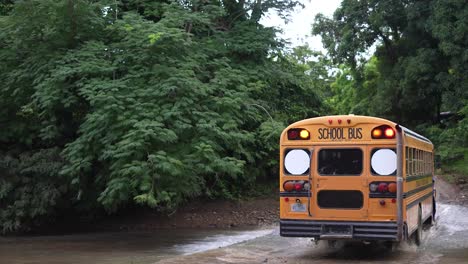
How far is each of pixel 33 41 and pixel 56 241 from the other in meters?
5.90

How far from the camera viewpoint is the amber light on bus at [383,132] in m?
10.4

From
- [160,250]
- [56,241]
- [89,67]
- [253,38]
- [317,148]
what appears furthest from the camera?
[253,38]

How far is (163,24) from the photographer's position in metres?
15.2

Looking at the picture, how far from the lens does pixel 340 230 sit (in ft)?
35.0

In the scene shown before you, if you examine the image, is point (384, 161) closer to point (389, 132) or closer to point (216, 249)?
point (389, 132)

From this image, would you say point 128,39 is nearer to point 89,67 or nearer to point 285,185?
point 89,67

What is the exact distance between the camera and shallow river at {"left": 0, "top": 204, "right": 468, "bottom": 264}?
11.5m

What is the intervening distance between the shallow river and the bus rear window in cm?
183

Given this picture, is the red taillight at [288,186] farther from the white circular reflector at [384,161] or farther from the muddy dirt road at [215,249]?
the white circular reflector at [384,161]

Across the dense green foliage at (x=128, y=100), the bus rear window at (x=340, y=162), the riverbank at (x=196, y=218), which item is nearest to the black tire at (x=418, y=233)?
the bus rear window at (x=340, y=162)

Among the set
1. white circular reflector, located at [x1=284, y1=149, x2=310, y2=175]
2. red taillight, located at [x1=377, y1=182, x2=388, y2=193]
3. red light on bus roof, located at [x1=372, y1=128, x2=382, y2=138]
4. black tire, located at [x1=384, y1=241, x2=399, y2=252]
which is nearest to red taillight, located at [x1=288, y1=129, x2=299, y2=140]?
white circular reflector, located at [x1=284, y1=149, x2=310, y2=175]

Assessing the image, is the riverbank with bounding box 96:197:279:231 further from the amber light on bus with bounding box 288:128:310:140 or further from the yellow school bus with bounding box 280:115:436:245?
the amber light on bus with bounding box 288:128:310:140

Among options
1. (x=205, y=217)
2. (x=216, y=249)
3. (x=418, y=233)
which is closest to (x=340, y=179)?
(x=418, y=233)

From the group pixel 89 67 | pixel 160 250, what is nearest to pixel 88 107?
pixel 89 67
